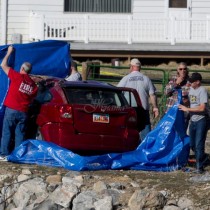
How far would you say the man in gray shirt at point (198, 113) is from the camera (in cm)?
1265

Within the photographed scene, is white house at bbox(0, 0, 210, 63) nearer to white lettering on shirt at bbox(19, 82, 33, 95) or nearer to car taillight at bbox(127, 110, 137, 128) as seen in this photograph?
car taillight at bbox(127, 110, 137, 128)

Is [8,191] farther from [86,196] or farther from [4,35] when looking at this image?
[4,35]

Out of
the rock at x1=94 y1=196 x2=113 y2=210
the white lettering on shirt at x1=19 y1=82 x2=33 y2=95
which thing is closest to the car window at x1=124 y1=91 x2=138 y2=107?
the white lettering on shirt at x1=19 y1=82 x2=33 y2=95

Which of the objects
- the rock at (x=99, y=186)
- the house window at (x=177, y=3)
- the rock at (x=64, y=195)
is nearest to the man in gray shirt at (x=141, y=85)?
the rock at (x=99, y=186)

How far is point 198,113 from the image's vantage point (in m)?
12.7

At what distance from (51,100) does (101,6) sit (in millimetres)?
13524

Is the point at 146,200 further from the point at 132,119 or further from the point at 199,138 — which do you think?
the point at 132,119

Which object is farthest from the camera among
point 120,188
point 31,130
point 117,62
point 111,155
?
point 117,62

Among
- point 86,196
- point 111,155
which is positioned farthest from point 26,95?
point 86,196

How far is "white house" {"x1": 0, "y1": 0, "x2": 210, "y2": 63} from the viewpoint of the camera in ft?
82.0

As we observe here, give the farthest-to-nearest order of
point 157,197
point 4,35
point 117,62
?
point 4,35
point 117,62
point 157,197

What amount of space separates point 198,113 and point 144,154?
103 cm

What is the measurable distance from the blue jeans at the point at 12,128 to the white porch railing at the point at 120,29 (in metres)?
11.6

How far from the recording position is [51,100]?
1321 centimetres
